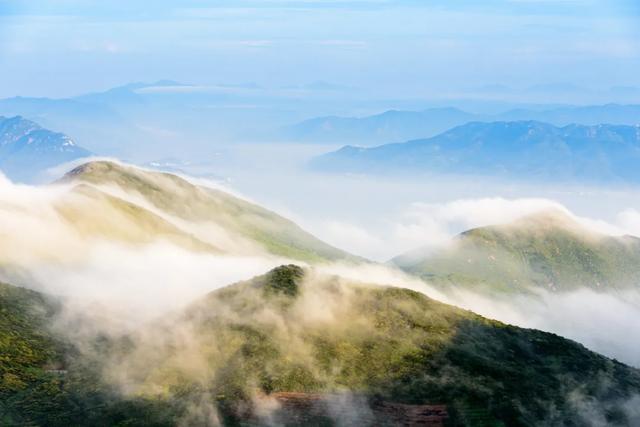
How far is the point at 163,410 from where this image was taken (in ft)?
419

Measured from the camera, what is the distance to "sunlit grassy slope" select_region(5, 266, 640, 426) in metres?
131

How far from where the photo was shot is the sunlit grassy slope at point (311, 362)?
13138cm

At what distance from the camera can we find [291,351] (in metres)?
149

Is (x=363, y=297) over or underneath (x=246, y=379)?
over

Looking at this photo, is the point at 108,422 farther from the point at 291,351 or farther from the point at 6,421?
the point at 291,351

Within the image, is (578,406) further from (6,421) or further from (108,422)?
(6,421)

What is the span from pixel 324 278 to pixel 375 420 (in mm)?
56364

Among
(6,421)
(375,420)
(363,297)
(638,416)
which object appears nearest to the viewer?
(6,421)

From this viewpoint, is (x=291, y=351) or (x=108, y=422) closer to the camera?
(x=108, y=422)

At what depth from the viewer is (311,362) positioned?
145m

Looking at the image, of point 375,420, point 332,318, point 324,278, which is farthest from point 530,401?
point 324,278

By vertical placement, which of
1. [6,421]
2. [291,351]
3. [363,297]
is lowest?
[6,421]

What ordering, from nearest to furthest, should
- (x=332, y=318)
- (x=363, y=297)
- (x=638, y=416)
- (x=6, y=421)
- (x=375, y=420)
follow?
(x=6, y=421), (x=375, y=420), (x=638, y=416), (x=332, y=318), (x=363, y=297)

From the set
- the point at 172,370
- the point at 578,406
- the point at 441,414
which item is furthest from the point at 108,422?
the point at 578,406
